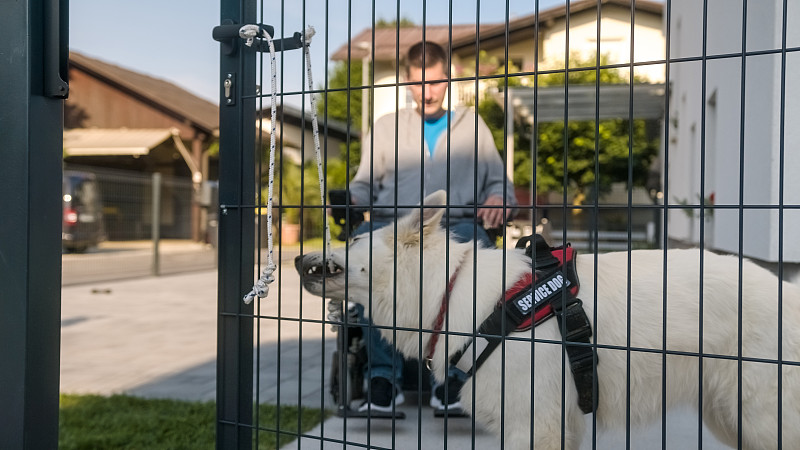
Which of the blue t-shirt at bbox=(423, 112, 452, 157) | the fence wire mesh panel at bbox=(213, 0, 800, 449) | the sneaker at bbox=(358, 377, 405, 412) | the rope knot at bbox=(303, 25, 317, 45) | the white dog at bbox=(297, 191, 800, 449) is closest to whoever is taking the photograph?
the fence wire mesh panel at bbox=(213, 0, 800, 449)

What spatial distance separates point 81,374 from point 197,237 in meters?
11.3

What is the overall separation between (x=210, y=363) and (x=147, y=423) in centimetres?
175

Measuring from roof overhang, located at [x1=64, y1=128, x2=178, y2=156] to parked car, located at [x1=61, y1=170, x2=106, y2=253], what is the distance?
6.80m

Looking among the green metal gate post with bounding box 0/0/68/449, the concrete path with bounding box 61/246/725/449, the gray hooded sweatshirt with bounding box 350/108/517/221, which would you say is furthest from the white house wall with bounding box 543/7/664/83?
the green metal gate post with bounding box 0/0/68/449

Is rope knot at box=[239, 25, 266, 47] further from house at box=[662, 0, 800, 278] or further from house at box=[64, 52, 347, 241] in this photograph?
house at box=[64, 52, 347, 241]

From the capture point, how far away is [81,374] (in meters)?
5.31

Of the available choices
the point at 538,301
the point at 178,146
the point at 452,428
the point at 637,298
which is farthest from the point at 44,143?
the point at 178,146

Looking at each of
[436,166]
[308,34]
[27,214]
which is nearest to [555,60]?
[436,166]

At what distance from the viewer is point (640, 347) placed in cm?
238

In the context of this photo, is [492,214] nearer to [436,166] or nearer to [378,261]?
[436,166]

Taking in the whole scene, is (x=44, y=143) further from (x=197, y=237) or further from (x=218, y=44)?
(x=197, y=237)

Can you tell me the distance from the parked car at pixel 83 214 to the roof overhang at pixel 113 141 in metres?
6.80

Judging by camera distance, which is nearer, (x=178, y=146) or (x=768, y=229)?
(x=768, y=229)

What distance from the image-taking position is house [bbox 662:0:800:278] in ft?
6.23
